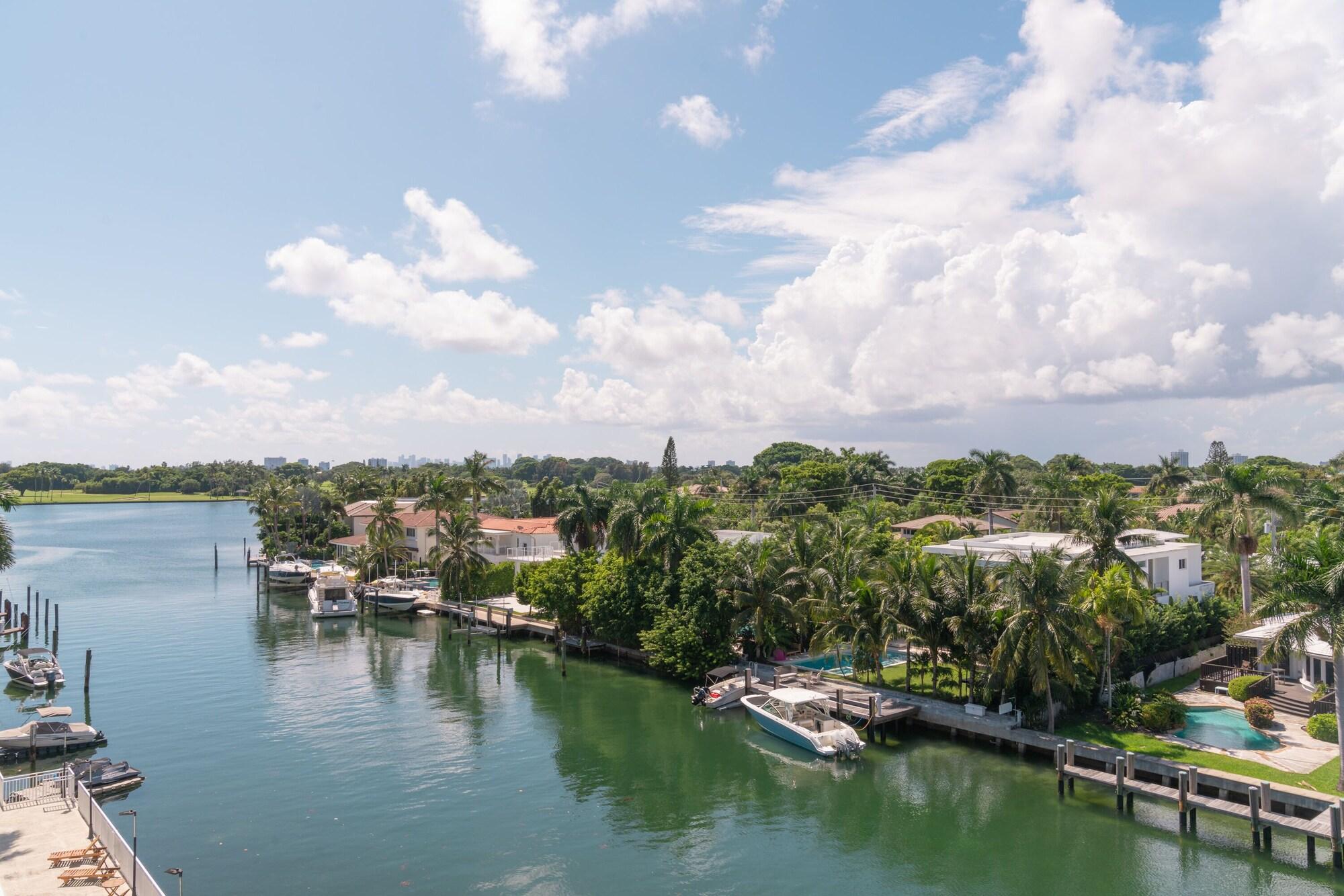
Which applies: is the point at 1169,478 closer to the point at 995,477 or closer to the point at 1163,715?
the point at 995,477

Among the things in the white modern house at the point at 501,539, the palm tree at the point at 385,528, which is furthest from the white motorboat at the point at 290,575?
the palm tree at the point at 385,528

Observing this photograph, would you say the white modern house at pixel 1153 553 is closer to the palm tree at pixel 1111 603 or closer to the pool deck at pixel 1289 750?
the palm tree at pixel 1111 603

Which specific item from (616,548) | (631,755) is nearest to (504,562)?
(616,548)

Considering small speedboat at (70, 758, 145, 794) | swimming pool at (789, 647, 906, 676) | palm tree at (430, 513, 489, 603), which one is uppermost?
palm tree at (430, 513, 489, 603)

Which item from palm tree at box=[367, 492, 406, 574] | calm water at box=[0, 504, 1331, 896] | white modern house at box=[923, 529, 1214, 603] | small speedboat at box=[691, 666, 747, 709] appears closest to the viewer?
calm water at box=[0, 504, 1331, 896]

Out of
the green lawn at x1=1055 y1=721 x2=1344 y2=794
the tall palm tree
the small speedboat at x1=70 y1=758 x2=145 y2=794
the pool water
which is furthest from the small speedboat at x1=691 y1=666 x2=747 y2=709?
the small speedboat at x1=70 y1=758 x2=145 y2=794

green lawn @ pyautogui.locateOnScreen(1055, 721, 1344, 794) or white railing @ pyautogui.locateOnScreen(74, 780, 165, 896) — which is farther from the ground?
white railing @ pyautogui.locateOnScreen(74, 780, 165, 896)

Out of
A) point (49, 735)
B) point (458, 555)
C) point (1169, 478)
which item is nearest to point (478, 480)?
point (458, 555)

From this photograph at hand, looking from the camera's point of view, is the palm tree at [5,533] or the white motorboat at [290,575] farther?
the white motorboat at [290,575]

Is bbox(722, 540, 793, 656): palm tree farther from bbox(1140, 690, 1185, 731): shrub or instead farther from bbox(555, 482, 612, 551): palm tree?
bbox(555, 482, 612, 551): palm tree
